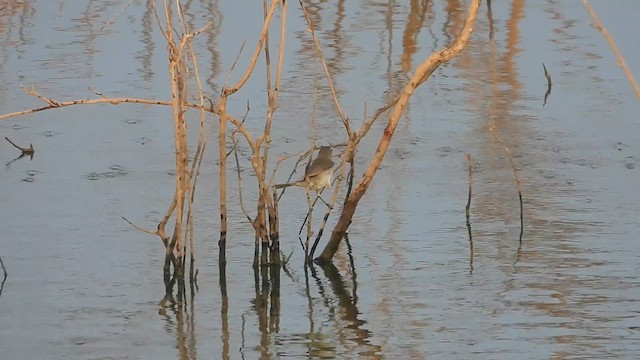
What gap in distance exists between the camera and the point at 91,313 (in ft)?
20.4

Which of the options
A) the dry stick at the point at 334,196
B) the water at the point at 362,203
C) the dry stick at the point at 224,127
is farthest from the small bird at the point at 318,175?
the dry stick at the point at 224,127

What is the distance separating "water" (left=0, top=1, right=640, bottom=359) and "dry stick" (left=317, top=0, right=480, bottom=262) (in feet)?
0.79

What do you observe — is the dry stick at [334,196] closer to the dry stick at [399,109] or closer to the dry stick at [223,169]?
the dry stick at [399,109]

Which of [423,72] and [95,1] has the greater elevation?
[423,72]

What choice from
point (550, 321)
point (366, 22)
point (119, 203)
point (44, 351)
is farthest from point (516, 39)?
point (44, 351)

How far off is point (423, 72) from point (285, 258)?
3.90 feet

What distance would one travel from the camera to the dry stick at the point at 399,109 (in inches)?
→ 259

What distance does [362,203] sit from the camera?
26.2 ft

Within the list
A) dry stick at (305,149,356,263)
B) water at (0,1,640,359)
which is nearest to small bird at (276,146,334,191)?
dry stick at (305,149,356,263)

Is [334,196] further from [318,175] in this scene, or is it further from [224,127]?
[224,127]

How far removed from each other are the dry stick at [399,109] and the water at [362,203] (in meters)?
0.24

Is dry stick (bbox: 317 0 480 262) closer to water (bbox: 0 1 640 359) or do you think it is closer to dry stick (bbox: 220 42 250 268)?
water (bbox: 0 1 640 359)

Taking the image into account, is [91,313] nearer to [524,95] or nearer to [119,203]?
[119,203]

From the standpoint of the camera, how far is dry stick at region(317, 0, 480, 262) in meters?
6.57
